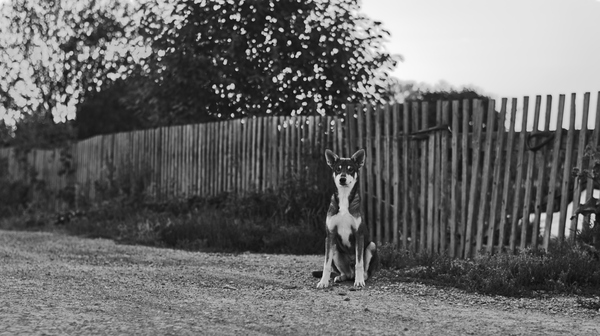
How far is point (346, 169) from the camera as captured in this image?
877 centimetres

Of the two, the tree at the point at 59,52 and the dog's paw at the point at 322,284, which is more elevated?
the tree at the point at 59,52

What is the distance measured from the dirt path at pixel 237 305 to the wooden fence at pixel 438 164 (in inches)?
→ 74.5

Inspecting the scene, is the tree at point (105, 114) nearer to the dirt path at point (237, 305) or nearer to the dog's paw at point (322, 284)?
the dirt path at point (237, 305)

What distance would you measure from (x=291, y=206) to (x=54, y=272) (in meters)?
5.15

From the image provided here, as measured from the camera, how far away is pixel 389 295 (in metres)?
7.95

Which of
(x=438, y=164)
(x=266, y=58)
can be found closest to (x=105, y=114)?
(x=266, y=58)

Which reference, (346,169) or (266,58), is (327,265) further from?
(266,58)

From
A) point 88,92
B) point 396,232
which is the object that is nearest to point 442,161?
point 396,232

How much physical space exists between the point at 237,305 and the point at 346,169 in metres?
2.28

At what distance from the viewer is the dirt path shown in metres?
6.06

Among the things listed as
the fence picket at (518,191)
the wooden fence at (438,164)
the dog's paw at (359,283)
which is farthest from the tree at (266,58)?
the dog's paw at (359,283)

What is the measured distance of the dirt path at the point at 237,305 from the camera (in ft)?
19.9

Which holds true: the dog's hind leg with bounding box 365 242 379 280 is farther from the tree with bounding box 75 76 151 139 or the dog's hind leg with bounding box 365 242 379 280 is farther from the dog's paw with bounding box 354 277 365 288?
the tree with bounding box 75 76 151 139

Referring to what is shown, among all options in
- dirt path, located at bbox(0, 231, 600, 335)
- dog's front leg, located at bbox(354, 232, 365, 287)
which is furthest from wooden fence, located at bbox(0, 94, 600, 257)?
dog's front leg, located at bbox(354, 232, 365, 287)
